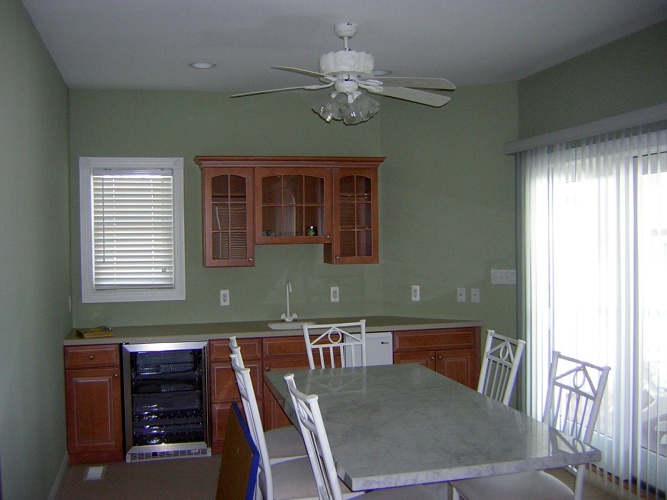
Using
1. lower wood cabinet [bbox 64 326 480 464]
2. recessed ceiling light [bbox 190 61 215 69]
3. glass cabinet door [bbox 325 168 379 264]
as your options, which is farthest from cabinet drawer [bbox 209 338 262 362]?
recessed ceiling light [bbox 190 61 215 69]

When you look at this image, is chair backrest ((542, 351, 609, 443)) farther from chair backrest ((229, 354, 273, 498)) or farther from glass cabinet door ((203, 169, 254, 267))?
glass cabinet door ((203, 169, 254, 267))

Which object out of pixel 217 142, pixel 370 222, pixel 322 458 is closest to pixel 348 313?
pixel 370 222

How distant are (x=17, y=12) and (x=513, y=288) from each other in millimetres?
3678

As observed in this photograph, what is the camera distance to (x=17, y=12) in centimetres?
298

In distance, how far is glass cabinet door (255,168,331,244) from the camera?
4.90m

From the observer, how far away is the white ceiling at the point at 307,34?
325cm

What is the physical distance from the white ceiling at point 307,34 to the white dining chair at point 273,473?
6.00 ft

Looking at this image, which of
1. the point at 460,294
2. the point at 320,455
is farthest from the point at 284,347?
the point at 320,455

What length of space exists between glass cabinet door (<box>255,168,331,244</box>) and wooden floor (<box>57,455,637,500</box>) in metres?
1.69

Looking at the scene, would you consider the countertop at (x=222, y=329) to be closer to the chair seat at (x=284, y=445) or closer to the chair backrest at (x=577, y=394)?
the chair seat at (x=284, y=445)

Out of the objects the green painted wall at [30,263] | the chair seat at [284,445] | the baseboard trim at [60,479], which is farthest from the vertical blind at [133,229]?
the chair seat at [284,445]

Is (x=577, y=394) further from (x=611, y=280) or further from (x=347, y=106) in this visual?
(x=347, y=106)

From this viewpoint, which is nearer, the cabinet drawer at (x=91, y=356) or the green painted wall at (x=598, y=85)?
the green painted wall at (x=598, y=85)

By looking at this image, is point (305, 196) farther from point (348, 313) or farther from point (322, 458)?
point (322, 458)
